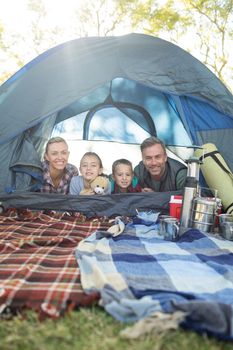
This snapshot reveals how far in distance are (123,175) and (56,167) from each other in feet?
2.00

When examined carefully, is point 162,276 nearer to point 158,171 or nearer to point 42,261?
point 42,261

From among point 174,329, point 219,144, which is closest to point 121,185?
point 219,144

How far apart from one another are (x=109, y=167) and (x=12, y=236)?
6.17ft

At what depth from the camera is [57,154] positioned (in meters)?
3.23

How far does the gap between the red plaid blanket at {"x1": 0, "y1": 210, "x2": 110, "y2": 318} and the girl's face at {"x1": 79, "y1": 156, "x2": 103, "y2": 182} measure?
18.2 inches

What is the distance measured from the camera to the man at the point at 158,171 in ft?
10.6

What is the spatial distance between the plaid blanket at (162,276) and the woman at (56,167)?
105 centimetres

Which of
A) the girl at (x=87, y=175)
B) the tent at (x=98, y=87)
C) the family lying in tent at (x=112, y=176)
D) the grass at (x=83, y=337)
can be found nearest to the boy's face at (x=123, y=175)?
the family lying in tent at (x=112, y=176)

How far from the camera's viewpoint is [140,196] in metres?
3.04

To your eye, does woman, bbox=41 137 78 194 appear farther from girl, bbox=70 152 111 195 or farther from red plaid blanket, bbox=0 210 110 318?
red plaid blanket, bbox=0 210 110 318

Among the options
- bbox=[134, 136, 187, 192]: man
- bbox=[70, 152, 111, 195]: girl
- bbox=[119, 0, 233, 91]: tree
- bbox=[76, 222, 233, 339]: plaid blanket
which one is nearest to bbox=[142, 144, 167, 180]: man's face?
bbox=[134, 136, 187, 192]: man

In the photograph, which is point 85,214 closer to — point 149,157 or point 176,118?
point 149,157

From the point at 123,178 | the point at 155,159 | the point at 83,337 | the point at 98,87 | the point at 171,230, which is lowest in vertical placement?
the point at 83,337

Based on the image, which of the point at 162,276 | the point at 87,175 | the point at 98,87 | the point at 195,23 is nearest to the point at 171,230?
the point at 162,276
